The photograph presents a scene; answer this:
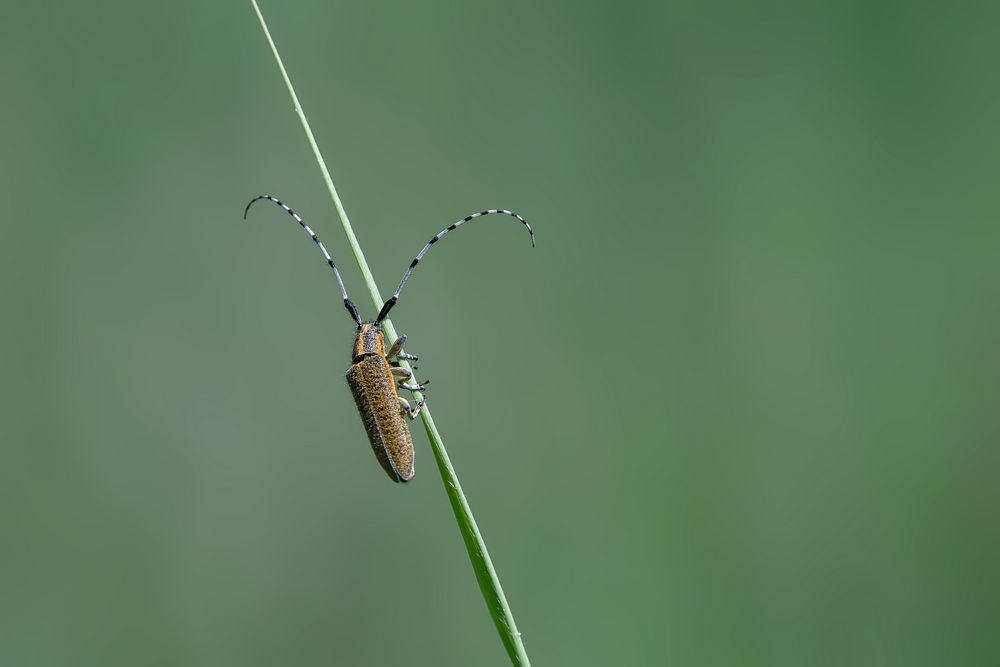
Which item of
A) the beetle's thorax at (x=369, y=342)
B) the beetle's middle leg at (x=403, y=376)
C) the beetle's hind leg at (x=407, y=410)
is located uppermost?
the beetle's thorax at (x=369, y=342)

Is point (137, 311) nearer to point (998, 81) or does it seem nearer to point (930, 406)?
point (930, 406)

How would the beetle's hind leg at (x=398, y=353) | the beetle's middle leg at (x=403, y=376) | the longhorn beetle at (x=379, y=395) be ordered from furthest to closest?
the beetle's middle leg at (x=403, y=376) < the longhorn beetle at (x=379, y=395) < the beetle's hind leg at (x=398, y=353)

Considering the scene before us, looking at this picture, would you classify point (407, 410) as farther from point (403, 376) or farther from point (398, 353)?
point (398, 353)

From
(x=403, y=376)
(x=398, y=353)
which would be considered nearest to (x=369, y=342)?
(x=398, y=353)

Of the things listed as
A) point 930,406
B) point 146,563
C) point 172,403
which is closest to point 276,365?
point 172,403

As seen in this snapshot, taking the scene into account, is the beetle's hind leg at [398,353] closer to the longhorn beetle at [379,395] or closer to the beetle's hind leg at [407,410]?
the longhorn beetle at [379,395]

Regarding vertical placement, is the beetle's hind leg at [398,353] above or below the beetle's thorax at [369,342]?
below

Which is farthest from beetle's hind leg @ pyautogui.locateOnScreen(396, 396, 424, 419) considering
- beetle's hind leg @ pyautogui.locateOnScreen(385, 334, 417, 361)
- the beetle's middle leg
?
beetle's hind leg @ pyautogui.locateOnScreen(385, 334, 417, 361)

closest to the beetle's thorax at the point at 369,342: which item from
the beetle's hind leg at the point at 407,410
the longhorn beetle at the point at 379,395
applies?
the longhorn beetle at the point at 379,395

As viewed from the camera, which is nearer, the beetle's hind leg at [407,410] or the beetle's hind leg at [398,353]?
the beetle's hind leg at [398,353]
